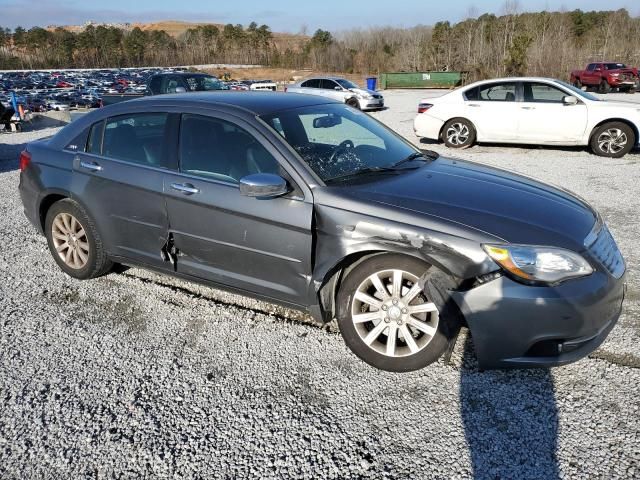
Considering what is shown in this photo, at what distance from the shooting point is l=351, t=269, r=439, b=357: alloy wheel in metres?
2.83

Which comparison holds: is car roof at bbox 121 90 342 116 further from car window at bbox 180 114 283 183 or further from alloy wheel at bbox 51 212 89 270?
alloy wheel at bbox 51 212 89 270

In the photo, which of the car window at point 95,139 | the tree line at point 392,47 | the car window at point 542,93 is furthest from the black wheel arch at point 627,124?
the tree line at point 392,47

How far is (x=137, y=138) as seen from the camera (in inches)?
148

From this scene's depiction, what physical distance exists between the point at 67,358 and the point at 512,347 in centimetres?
278

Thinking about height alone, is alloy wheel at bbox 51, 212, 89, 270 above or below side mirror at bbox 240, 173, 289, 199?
below

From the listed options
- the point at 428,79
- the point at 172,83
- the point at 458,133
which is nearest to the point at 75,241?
the point at 458,133

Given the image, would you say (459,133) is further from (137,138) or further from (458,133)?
(137,138)

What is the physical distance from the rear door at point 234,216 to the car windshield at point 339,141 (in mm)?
240

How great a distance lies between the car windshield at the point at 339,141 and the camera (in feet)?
10.7

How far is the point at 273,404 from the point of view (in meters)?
2.73

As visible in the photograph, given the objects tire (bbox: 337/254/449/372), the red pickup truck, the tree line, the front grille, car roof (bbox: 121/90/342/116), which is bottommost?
tire (bbox: 337/254/449/372)

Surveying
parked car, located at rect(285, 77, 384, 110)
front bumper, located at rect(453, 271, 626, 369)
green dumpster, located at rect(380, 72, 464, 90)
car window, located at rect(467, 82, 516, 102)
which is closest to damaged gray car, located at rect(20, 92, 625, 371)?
front bumper, located at rect(453, 271, 626, 369)

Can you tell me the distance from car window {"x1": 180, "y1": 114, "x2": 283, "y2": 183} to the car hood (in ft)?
2.18

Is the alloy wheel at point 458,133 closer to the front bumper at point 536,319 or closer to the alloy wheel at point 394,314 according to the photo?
the front bumper at point 536,319
